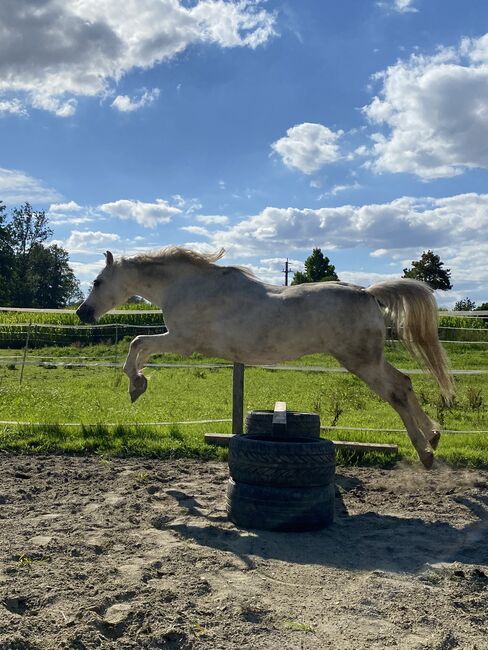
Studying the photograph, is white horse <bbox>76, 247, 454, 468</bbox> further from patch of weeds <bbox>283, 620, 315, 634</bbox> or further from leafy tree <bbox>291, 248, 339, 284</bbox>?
leafy tree <bbox>291, 248, 339, 284</bbox>

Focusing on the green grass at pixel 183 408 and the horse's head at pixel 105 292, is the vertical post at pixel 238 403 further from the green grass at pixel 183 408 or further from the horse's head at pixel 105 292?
the horse's head at pixel 105 292

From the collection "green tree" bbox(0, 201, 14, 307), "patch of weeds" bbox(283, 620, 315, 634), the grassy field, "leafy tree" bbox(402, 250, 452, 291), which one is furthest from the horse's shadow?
"green tree" bbox(0, 201, 14, 307)

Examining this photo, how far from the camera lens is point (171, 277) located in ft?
19.1

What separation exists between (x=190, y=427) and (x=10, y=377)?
35.5ft

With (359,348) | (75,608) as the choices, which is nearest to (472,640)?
(75,608)

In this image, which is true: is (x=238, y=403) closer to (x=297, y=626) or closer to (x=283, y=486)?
(x=283, y=486)

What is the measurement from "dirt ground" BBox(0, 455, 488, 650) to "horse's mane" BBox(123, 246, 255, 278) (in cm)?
205

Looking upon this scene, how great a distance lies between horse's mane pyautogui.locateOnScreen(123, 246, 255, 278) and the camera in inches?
227

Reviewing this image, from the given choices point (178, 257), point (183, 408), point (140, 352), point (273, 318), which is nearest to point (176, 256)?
point (178, 257)

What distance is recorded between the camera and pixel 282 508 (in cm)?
436

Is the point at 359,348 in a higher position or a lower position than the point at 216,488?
higher

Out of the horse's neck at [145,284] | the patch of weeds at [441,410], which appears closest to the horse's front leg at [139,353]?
the horse's neck at [145,284]

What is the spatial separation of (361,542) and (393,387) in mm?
1697

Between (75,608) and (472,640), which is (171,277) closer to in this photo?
(75,608)
